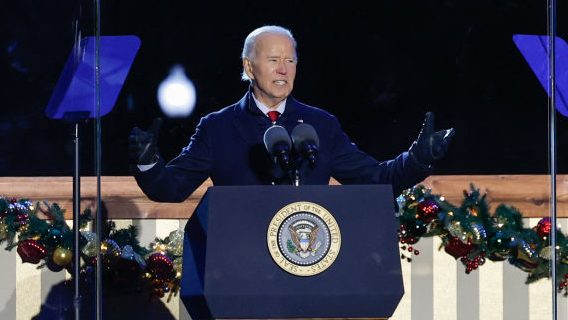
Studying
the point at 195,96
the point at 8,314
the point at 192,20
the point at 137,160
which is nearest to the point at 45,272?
the point at 8,314

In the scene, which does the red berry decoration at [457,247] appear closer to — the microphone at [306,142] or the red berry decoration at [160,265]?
the red berry decoration at [160,265]

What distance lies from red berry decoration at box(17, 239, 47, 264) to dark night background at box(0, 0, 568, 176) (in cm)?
29

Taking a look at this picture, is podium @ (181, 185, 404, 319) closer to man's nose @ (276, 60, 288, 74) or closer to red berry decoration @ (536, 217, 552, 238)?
man's nose @ (276, 60, 288, 74)

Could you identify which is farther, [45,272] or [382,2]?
[382,2]

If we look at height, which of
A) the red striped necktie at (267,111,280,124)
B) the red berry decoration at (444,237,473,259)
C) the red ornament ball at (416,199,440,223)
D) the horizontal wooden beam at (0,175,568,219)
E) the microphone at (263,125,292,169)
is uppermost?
the red striped necktie at (267,111,280,124)

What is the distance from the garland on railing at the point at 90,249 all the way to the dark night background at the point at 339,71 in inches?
8.4

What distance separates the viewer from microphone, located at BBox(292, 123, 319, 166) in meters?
2.00

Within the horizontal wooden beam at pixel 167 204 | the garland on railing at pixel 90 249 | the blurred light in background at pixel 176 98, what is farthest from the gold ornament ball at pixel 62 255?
the blurred light in background at pixel 176 98

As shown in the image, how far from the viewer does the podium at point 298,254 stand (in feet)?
6.09

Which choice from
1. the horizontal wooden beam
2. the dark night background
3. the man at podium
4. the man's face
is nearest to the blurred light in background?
the dark night background

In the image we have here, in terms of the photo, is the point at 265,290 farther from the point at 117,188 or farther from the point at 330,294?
the point at 117,188

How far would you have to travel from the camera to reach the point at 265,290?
6.09 feet

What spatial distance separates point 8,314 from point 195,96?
0.97 m

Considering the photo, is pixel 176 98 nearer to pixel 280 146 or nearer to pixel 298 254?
pixel 280 146
